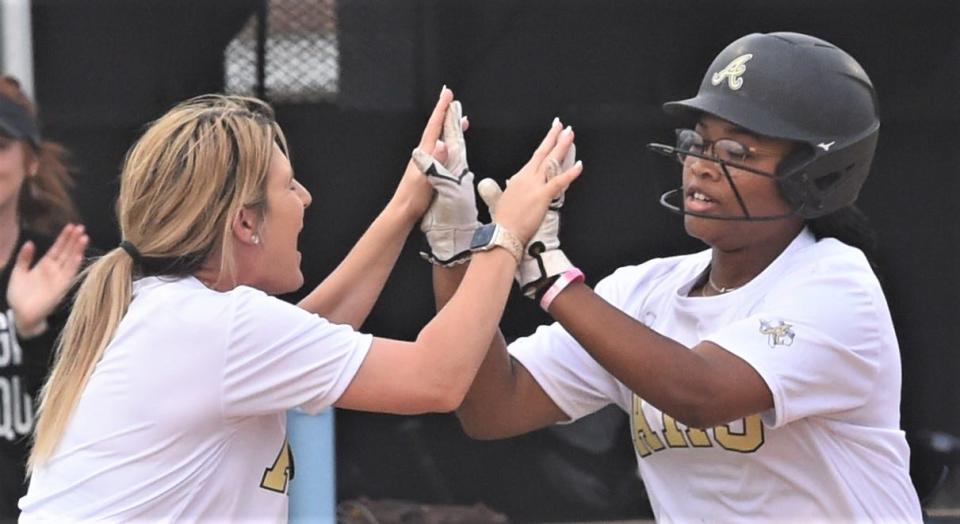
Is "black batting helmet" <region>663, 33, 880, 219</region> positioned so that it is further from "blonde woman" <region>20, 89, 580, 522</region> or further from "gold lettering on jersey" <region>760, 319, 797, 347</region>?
"blonde woman" <region>20, 89, 580, 522</region>

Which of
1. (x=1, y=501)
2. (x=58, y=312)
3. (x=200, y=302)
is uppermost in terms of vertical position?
(x=200, y=302)

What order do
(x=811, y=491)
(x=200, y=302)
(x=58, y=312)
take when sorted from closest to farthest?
(x=200, y=302), (x=811, y=491), (x=58, y=312)

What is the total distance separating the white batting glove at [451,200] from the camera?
245cm

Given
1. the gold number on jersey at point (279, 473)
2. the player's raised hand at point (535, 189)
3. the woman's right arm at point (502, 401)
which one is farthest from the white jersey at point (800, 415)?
the gold number on jersey at point (279, 473)

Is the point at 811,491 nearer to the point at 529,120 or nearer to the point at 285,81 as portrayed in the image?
the point at 529,120

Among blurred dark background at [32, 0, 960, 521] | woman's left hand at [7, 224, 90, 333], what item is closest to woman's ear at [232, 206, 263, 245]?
woman's left hand at [7, 224, 90, 333]

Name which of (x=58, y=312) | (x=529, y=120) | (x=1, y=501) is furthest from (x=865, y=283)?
(x=1, y=501)

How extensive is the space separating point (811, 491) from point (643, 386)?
37 cm

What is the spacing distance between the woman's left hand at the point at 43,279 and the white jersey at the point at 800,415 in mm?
1695

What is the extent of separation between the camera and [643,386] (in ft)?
7.36

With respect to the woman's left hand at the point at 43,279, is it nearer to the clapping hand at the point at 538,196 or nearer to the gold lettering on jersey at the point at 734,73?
the clapping hand at the point at 538,196

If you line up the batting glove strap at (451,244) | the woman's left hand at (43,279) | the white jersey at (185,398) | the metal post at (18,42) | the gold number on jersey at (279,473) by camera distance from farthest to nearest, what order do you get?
1. the metal post at (18,42)
2. the woman's left hand at (43,279)
3. the batting glove strap at (451,244)
4. the gold number on jersey at (279,473)
5. the white jersey at (185,398)

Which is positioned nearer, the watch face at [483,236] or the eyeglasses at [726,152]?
the watch face at [483,236]

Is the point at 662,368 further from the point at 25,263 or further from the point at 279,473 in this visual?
the point at 25,263
